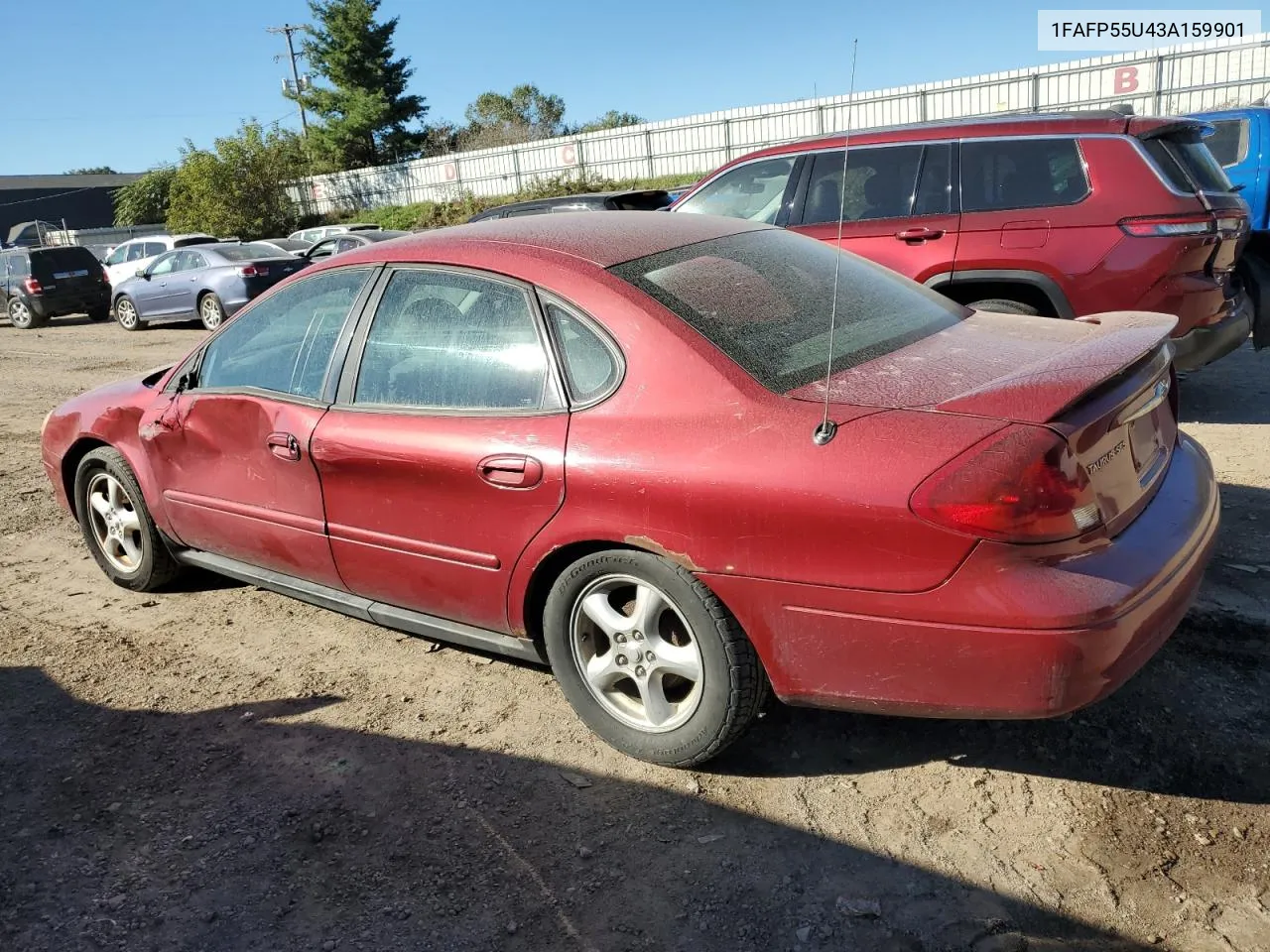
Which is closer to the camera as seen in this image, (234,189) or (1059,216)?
(1059,216)

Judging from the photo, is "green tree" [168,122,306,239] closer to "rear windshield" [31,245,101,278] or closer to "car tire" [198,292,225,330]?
"rear windshield" [31,245,101,278]

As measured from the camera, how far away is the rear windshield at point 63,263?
767 inches

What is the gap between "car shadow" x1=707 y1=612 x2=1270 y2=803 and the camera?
287cm

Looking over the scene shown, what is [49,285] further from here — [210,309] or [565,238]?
[565,238]

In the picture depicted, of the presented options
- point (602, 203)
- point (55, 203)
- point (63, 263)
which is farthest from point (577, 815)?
point (55, 203)

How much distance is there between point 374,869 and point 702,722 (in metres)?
0.99

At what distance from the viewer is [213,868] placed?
274 centimetres

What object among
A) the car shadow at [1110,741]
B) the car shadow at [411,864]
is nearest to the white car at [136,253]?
the car shadow at [411,864]

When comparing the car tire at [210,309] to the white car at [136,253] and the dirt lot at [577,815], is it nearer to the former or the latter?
the white car at [136,253]

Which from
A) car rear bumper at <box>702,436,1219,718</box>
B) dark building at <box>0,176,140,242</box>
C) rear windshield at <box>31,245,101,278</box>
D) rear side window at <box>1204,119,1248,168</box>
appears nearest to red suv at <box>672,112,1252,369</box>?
car rear bumper at <box>702,436,1219,718</box>

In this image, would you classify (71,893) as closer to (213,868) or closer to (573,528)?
(213,868)

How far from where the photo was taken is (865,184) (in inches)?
263

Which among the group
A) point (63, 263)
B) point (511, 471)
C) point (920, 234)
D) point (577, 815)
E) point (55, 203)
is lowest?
point (577, 815)

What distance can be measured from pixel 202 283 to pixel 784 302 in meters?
15.1
